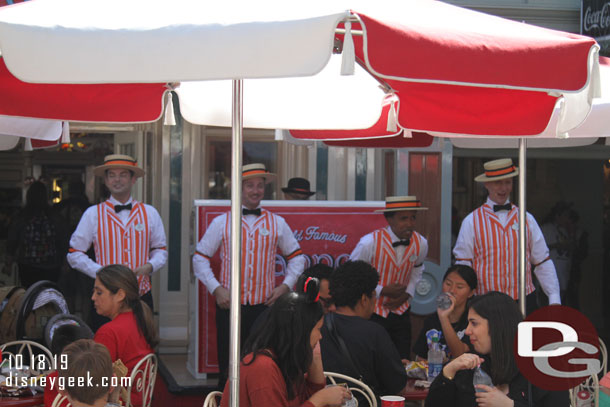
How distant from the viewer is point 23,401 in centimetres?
469

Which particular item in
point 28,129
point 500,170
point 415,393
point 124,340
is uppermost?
point 28,129

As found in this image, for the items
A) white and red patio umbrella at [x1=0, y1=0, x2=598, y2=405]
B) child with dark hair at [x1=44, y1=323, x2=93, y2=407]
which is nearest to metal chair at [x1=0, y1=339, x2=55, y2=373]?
child with dark hair at [x1=44, y1=323, x2=93, y2=407]

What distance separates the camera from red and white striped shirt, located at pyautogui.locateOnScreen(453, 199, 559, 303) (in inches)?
275

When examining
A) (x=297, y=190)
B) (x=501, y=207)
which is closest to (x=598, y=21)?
(x=501, y=207)

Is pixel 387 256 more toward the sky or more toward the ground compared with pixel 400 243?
more toward the ground

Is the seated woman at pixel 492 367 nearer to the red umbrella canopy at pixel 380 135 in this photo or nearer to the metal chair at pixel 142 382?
the red umbrella canopy at pixel 380 135

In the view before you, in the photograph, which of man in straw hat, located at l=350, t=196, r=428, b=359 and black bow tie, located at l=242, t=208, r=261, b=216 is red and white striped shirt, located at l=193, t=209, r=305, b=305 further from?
man in straw hat, located at l=350, t=196, r=428, b=359

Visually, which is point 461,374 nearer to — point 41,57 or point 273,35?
point 273,35

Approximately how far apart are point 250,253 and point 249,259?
5cm

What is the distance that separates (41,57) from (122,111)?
161cm

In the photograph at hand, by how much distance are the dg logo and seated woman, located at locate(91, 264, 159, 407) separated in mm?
2201

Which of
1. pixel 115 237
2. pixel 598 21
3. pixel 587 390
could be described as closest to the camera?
pixel 587 390

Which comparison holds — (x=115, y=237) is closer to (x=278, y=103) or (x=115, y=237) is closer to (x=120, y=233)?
(x=120, y=233)

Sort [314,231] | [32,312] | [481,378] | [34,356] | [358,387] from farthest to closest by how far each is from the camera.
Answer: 1. [314,231]
2. [32,312]
3. [34,356]
4. [358,387]
5. [481,378]
